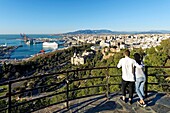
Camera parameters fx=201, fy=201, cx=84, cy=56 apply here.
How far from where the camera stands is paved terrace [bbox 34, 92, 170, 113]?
4621 mm

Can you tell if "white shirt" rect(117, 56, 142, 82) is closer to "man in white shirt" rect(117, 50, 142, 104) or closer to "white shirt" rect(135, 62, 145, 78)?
"man in white shirt" rect(117, 50, 142, 104)

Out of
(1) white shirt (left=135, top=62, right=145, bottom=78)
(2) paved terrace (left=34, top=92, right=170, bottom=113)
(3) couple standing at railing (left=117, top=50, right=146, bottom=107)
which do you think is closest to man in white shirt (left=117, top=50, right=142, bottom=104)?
(3) couple standing at railing (left=117, top=50, right=146, bottom=107)

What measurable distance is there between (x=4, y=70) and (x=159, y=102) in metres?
40.2

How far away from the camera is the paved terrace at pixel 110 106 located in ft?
15.2

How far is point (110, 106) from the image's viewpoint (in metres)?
4.89

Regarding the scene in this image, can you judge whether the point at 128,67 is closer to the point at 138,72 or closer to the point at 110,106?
the point at 138,72

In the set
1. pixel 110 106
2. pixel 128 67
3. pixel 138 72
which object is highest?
pixel 128 67

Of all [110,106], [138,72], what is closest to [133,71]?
[138,72]

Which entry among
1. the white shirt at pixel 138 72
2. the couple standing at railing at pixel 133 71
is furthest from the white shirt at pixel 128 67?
the white shirt at pixel 138 72

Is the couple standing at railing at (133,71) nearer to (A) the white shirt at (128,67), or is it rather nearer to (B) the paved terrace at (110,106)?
Result: (A) the white shirt at (128,67)

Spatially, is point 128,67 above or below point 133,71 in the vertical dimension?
above

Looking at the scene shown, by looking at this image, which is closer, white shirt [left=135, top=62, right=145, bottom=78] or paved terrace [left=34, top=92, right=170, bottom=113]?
paved terrace [left=34, top=92, right=170, bottom=113]

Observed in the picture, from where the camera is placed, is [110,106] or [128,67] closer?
[128,67]

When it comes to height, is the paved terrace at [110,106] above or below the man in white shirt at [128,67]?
below
